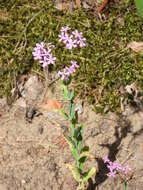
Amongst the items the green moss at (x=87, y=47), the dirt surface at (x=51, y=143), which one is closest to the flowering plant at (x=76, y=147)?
the dirt surface at (x=51, y=143)

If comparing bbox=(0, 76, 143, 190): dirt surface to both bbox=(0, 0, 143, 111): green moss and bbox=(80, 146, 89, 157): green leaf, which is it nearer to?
bbox=(0, 0, 143, 111): green moss

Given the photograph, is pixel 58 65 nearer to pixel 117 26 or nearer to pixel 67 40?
pixel 117 26

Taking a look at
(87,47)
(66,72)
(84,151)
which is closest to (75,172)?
(84,151)

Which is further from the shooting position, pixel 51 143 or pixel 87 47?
pixel 87 47

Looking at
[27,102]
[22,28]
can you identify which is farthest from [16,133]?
[22,28]

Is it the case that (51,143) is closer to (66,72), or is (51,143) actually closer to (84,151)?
(84,151)

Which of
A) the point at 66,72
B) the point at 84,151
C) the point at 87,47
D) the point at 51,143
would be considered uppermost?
the point at 66,72
